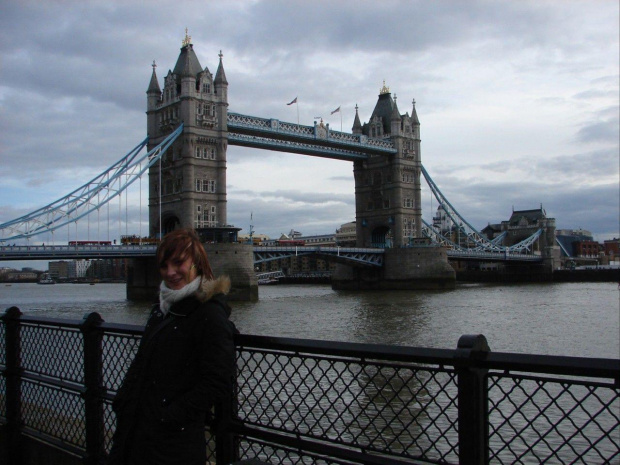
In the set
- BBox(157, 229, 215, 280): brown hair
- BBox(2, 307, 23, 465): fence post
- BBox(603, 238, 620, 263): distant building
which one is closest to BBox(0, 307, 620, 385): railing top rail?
BBox(157, 229, 215, 280): brown hair

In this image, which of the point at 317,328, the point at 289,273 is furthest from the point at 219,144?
the point at 289,273

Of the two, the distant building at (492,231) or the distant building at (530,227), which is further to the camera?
the distant building at (492,231)

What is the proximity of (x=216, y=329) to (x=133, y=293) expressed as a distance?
41.3m

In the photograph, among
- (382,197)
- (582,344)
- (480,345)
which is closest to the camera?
(480,345)

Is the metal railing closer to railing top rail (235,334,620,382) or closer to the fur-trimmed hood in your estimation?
railing top rail (235,334,620,382)

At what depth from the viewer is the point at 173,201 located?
44.9m

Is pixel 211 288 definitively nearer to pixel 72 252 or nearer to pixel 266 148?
pixel 72 252

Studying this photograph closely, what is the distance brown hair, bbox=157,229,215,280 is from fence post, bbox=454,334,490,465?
3.97ft

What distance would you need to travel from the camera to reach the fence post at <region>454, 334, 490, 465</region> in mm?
2338

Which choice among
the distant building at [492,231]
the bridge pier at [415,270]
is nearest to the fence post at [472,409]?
the bridge pier at [415,270]

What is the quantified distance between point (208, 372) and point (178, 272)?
0.52 metres

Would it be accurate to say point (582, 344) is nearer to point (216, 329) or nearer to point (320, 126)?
point (216, 329)

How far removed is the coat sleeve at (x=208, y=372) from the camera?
2576 mm

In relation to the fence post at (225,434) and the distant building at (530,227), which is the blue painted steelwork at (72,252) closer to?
the fence post at (225,434)
